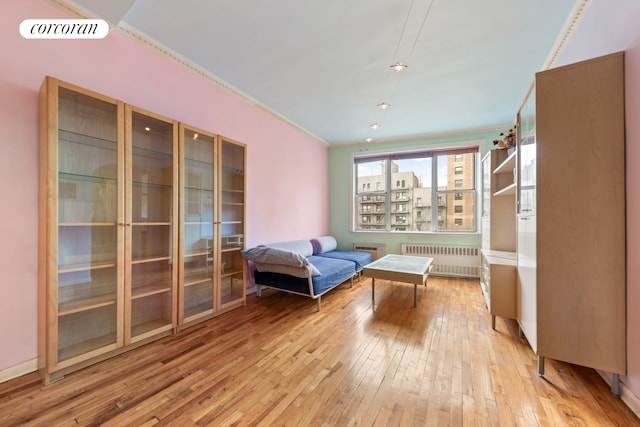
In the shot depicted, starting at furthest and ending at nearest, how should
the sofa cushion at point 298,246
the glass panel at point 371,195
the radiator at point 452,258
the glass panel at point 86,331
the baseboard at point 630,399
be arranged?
1. the glass panel at point 371,195
2. the radiator at point 452,258
3. the sofa cushion at point 298,246
4. the glass panel at point 86,331
5. the baseboard at point 630,399

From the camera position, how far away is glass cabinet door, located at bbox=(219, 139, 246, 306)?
9.75 feet

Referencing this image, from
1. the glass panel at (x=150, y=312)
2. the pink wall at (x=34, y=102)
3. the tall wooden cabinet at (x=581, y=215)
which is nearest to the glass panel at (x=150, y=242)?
the glass panel at (x=150, y=312)

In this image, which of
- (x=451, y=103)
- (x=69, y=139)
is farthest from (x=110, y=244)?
(x=451, y=103)

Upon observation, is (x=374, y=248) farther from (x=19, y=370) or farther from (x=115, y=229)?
(x=19, y=370)

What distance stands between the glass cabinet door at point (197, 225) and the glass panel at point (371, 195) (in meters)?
3.65

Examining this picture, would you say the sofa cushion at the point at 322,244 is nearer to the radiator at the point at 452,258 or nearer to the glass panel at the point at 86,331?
the radiator at the point at 452,258

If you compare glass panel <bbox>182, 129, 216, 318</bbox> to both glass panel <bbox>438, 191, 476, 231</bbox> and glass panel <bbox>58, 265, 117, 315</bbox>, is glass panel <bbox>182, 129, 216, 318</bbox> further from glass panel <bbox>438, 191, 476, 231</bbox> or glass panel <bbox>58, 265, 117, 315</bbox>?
glass panel <bbox>438, 191, 476, 231</bbox>

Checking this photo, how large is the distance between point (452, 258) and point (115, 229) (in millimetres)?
5075

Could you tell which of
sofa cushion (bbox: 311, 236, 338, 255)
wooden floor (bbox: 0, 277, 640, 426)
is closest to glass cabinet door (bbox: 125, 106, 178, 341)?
wooden floor (bbox: 0, 277, 640, 426)

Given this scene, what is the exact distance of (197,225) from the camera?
2723mm

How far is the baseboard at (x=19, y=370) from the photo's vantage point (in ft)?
5.47

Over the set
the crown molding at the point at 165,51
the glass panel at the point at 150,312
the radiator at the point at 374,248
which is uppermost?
the crown molding at the point at 165,51

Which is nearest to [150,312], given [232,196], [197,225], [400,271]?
[197,225]

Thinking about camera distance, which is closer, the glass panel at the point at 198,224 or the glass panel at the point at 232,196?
the glass panel at the point at 198,224
